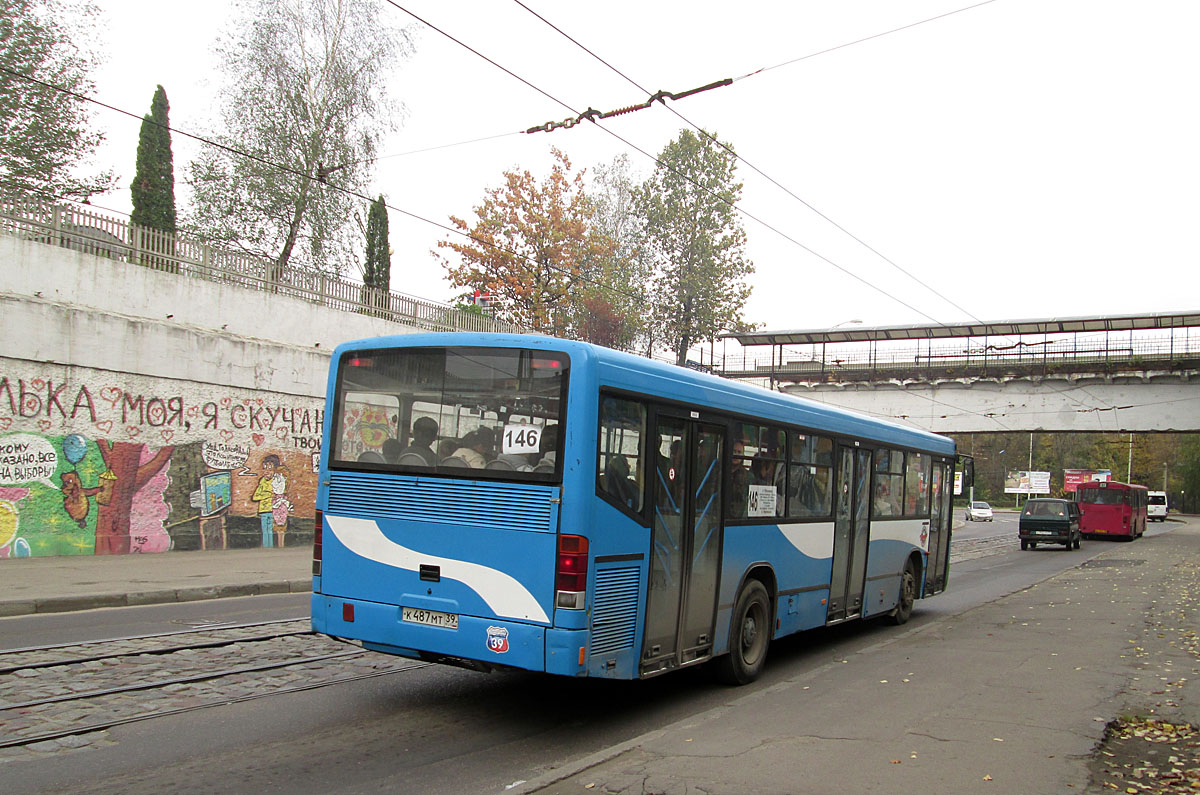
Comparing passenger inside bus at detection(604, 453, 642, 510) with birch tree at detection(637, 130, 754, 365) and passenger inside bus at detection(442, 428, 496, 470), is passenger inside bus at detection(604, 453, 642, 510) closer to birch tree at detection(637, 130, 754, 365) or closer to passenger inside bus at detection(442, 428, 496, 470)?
passenger inside bus at detection(442, 428, 496, 470)

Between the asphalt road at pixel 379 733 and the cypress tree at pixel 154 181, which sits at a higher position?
the cypress tree at pixel 154 181

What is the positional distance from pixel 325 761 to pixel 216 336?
48.5 ft

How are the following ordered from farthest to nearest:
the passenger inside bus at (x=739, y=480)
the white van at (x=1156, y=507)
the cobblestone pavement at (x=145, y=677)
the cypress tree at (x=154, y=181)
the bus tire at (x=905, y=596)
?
1. the white van at (x=1156, y=507)
2. the cypress tree at (x=154, y=181)
3. the bus tire at (x=905, y=596)
4. the passenger inside bus at (x=739, y=480)
5. the cobblestone pavement at (x=145, y=677)

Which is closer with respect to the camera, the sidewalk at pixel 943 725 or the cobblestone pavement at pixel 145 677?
the sidewalk at pixel 943 725

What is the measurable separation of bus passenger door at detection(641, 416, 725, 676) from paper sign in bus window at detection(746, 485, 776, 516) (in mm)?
618

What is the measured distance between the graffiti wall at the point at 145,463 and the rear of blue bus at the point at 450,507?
34.9 feet

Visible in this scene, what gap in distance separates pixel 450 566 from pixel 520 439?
1027 mm

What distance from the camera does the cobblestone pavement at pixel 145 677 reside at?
586 centimetres

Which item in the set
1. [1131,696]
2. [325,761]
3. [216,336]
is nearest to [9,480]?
[216,336]

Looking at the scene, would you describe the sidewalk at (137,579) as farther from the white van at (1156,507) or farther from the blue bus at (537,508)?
the white van at (1156,507)

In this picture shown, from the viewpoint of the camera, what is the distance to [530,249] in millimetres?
37969

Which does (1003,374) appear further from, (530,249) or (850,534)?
(850,534)

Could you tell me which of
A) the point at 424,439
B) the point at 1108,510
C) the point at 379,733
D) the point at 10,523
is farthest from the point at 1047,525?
the point at 379,733

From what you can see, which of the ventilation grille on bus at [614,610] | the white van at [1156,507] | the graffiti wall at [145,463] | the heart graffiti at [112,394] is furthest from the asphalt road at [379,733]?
the white van at [1156,507]
